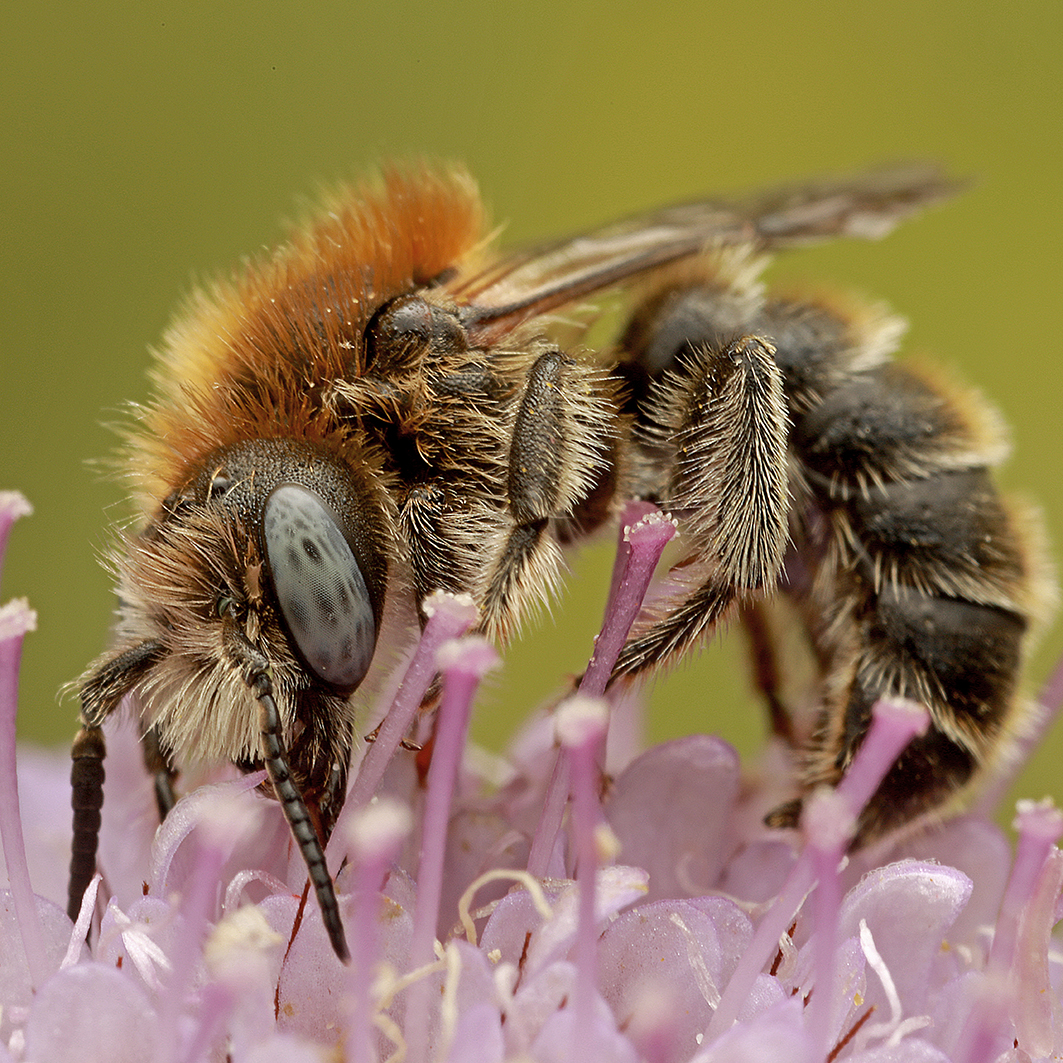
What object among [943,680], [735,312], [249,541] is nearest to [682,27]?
Result: [735,312]

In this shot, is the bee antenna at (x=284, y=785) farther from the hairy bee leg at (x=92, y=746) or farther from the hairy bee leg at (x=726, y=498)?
the hairy bee leg at (x=726, y=498)

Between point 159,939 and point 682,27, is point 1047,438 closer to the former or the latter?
point 682,27

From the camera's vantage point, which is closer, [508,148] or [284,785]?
[284,785]

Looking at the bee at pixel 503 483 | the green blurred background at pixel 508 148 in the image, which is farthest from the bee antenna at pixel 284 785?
the green blurred background at pixel 508 148

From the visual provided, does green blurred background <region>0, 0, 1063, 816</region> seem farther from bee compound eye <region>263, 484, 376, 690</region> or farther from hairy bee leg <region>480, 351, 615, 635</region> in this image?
bee compound eye <region>263, 484, 376, 690</region>

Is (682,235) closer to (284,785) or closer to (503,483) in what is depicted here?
(503,483)

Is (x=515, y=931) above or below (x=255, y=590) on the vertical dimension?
below

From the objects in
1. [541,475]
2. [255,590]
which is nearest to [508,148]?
[541,475]
